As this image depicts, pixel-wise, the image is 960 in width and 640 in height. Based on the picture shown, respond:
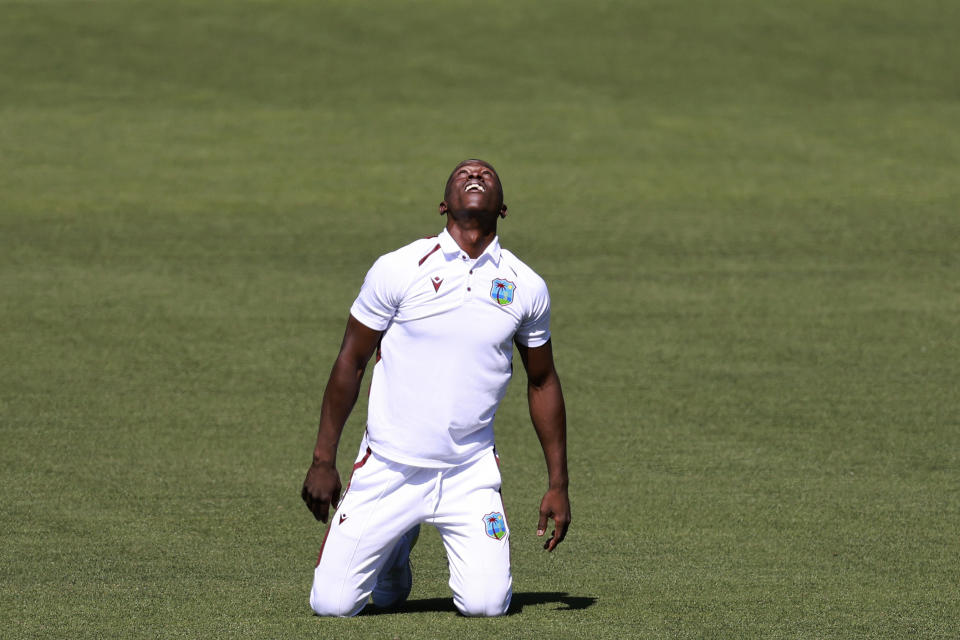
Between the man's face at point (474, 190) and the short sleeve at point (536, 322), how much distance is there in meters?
0.44

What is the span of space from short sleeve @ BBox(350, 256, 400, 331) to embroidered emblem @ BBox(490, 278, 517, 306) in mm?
448

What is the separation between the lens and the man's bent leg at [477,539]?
690 centimetres

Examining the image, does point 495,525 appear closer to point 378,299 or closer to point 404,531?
point 404,531

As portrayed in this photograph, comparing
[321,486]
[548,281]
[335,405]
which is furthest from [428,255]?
[548,281]

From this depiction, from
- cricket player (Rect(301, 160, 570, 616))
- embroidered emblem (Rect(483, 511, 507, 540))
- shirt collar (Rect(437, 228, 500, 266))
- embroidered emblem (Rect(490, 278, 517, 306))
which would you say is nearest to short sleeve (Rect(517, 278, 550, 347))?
cricket player (Rect(301, 160, 570, 616))

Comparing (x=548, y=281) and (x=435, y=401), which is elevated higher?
(x=548, y=281)

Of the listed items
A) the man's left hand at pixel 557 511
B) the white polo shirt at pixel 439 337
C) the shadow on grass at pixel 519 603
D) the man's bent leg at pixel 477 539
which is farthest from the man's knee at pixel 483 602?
the white polo shirt at pixel 439 337

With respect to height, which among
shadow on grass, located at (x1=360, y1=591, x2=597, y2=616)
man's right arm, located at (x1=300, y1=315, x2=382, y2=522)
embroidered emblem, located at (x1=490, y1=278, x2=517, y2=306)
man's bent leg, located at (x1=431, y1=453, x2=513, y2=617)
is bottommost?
shadow on grass, located at (x1=360, y1=591, x2=597, y2=616)

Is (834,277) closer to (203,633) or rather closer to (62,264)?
(62,264)

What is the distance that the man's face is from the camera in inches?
268

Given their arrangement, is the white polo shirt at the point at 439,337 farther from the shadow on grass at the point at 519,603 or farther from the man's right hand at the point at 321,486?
the shadow on grass at the point at 519,603

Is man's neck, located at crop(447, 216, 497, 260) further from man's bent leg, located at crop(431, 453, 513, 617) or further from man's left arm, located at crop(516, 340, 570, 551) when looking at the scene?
man's bent leg, located at crop(431, 453, 513, 617)

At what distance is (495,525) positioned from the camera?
23.0 ft

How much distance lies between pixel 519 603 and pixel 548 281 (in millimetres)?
9844
